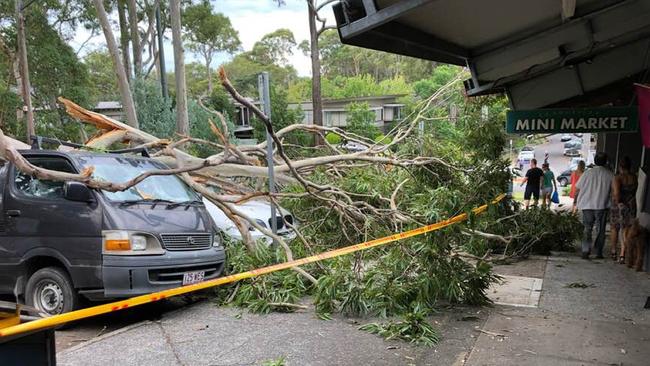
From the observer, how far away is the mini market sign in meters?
7.89

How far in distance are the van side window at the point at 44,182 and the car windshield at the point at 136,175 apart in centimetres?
22

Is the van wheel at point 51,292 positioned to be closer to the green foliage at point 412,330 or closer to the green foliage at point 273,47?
the green foliage at point 412,330

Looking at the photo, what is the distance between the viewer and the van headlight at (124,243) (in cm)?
570

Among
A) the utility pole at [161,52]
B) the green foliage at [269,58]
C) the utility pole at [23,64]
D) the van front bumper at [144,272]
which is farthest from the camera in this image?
the green foliage at [269,58]

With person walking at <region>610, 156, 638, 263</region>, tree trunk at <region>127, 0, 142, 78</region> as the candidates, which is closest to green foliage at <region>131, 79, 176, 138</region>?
tree trunk at <region>127, 0, 142, 78</region>

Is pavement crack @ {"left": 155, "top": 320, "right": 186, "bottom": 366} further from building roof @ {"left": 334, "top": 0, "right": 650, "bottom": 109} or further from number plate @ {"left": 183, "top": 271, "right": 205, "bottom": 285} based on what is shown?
building roof @ {"left": 334, "top": 0, "right": 650, "bottom": 109}

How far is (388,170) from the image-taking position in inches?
379

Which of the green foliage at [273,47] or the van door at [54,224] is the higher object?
the green foliage at [273,47]

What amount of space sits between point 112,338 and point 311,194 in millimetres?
3430

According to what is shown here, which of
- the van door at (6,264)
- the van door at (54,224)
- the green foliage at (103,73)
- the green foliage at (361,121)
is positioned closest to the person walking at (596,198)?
the van door at (54,224)

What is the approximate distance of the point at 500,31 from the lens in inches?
181

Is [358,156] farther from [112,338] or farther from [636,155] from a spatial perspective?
[636,155]

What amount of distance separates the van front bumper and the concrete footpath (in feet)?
1.31

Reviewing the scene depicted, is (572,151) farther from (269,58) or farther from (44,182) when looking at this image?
(44,182)
